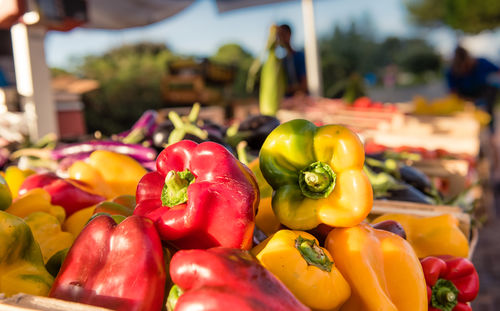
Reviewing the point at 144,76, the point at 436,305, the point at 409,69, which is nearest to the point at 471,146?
the point at 436,305

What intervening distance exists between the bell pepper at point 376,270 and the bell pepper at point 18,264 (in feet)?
2.56

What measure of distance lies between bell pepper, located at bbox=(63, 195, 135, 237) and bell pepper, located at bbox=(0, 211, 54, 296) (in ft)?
0.79

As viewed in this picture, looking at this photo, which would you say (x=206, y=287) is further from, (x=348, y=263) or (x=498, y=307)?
(x=498, y=307)

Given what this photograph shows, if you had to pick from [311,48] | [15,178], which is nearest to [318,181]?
[15,178]

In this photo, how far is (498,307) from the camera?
3.63 meters

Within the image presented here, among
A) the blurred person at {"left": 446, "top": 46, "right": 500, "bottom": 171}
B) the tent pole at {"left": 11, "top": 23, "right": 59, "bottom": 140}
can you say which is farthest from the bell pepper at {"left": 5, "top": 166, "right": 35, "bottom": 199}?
the blurred person at {"left": 446, "top": 46, "right": 500, "bottom": 171}

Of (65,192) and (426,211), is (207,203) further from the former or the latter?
(426,211)

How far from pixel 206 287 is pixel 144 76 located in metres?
8.26

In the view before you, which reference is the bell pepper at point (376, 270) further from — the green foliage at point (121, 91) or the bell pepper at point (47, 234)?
the green foliage at point (121, 91)

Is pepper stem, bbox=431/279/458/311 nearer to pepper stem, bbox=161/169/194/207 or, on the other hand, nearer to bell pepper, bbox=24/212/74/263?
pepper stem, bbox=161/169/194/207

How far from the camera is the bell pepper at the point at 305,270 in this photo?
Answer: 3.54 ft

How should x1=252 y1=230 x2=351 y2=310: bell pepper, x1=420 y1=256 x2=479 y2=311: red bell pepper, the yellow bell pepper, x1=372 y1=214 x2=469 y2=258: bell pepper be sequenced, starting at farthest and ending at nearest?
x1=372 y1=214 x2=469 y2=258: bell pepper
the yellow bell pepper
x1=420 y1=256 x2=479 y2=311: red bell pepper
x1=252 y1=230 x2=351 y2=310: bell pepper

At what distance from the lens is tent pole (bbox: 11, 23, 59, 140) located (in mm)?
4418

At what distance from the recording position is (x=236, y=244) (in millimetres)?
1119
